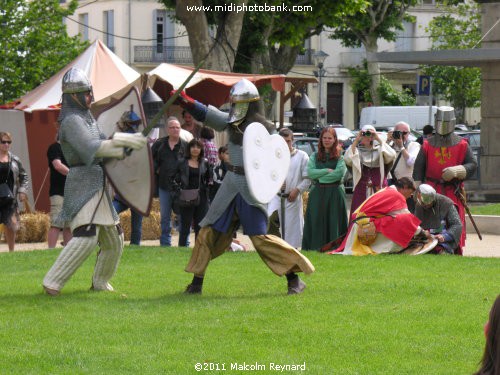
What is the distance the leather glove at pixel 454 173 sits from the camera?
1277 centimetres

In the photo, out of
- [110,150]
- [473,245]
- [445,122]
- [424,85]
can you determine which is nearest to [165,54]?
[424,85]

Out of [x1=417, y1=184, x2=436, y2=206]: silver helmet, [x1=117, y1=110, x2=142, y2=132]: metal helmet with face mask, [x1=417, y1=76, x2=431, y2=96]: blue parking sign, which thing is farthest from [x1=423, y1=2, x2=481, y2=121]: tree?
[x1=117, y1=110, x2=142, y2=132]: metal helmet with face mask

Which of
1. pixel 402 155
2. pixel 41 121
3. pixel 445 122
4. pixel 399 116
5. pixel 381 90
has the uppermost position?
pixel 445 122

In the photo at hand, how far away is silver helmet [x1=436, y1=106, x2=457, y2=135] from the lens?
13.1 m

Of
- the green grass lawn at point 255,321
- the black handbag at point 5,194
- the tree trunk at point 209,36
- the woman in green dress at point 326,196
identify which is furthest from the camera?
the tree trunk at point 209,36

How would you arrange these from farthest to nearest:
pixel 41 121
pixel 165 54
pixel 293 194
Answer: pixel 165 54 → pixel 41 121 → pixel 293 194

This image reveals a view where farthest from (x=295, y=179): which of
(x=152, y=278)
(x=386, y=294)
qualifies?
(x=386, y=294)

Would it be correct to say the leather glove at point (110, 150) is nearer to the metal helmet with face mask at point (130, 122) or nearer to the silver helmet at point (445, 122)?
the metal helmet with face mask at point (130, 122)

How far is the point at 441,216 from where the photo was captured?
12570 mm

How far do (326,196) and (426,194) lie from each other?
4.70 feet

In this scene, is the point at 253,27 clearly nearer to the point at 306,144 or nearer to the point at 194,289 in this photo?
the point at 306,144

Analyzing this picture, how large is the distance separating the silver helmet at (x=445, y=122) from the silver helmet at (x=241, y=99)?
4251mm

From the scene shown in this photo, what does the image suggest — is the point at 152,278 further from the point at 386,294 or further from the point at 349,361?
the point at 349,361

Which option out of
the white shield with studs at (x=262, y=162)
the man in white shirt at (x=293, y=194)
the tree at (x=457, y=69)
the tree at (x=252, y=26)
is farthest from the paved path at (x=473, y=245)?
the tree at (x=457, y=69)
